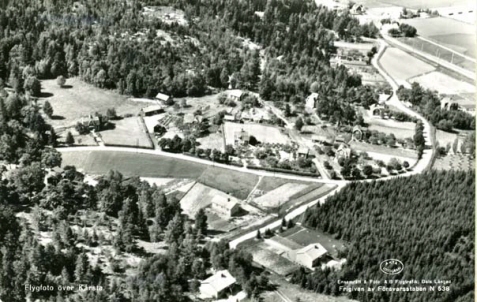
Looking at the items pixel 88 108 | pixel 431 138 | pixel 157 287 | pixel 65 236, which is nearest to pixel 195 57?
pixel 88 108

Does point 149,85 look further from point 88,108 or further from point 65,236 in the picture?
point 65,236

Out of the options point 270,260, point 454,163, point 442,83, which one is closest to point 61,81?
point 270,260

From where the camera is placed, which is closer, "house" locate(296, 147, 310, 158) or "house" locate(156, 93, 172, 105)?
"house" locate(296, 147, 310, 158)

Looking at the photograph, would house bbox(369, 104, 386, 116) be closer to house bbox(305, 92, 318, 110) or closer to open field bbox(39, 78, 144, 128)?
house bbox(305, 92, 318, 110)

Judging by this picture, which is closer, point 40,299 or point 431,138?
point 40,299

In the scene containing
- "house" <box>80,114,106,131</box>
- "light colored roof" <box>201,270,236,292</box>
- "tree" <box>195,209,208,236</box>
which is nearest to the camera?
"light colored roof" <box>201,270,236,292</box>

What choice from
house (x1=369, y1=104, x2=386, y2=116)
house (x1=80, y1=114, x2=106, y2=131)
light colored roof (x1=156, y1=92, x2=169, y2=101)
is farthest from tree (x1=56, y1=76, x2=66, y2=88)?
house (x1=369, y1=104, x2=386, y2=116)

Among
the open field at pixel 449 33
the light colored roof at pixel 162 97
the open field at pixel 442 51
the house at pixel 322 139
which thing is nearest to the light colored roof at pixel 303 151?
the house at pixel 322 139
